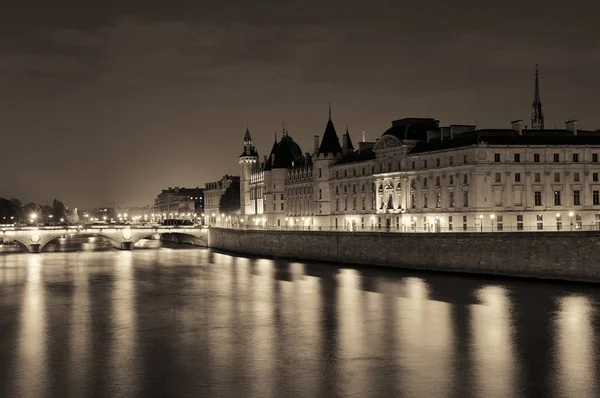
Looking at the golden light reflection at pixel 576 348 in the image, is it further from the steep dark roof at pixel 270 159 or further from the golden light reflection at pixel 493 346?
the steep dark roof at pixel 270 159

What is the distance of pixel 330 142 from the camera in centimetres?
10212

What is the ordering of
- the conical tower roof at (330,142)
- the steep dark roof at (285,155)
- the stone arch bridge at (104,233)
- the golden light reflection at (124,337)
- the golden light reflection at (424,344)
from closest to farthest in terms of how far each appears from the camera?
the golden light reflection at (424,344) → the golden light reflection at (124,337) → the stone arch bridge at (104,233) → the conical tower roof at (330,142) → the steep dark roof at (285,155)

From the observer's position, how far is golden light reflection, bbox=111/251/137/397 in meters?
27.1

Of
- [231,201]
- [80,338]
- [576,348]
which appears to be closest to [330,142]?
[231,201]

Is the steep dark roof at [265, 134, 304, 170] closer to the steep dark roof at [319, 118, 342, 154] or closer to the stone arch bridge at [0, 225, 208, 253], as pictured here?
the steep dark roof at [319, 118, 342, 154]

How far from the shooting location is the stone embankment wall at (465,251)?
48.8 meters

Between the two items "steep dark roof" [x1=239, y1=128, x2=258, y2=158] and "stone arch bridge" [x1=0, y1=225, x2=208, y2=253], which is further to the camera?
"steep dark roof" [x1=239, y1=128, x2=258, y2=158]

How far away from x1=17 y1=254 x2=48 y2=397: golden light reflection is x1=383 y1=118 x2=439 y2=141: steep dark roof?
41.2 meters

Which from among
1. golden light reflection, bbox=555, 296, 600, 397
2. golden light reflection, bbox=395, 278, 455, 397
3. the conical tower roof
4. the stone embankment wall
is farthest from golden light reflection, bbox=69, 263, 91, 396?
the conical tower roof

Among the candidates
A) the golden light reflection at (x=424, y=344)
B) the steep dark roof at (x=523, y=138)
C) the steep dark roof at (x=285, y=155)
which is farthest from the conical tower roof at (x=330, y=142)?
the golden light reflection at (x=424, y=344)

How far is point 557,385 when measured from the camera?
26234mm

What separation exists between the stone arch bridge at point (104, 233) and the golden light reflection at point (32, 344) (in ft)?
139

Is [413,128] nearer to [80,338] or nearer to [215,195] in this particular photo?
[80,338]

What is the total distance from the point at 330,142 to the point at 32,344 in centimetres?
7115
